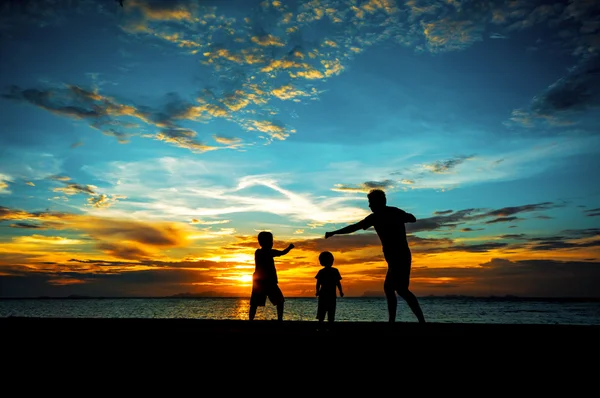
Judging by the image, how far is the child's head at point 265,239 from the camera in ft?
30.2

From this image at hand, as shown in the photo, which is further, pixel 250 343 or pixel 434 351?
pixel 250 343

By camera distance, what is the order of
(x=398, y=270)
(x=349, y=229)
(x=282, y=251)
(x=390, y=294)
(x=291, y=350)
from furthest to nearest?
(x=282, y=251) → (x=349, y=229) → (x=390, y=294) → (x=398, y=270) → (x=291, y=350)

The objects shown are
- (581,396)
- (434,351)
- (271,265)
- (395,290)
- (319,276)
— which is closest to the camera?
(581,396)

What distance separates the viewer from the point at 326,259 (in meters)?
10.6

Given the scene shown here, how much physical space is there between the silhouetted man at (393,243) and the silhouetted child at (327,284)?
369cm

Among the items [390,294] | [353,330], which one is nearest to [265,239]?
[353,330]

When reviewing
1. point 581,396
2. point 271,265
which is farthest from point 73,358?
point 271,265

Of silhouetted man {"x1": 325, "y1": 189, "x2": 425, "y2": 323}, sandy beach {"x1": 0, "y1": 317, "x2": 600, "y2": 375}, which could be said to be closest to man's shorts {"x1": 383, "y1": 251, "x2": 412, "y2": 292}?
silhouetted man {"x1": 325, "y1": 189, "x2": 425, "y2": 323}

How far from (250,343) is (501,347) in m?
2.81

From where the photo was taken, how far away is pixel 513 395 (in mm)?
2486

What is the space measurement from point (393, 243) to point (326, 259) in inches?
162

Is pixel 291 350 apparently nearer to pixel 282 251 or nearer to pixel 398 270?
pixel 398 270

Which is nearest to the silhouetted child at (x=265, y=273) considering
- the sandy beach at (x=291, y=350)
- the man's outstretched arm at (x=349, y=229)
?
the man's outstretched arm at (x=349, y=229)

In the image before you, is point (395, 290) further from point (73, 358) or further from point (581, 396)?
point (73, 358)
